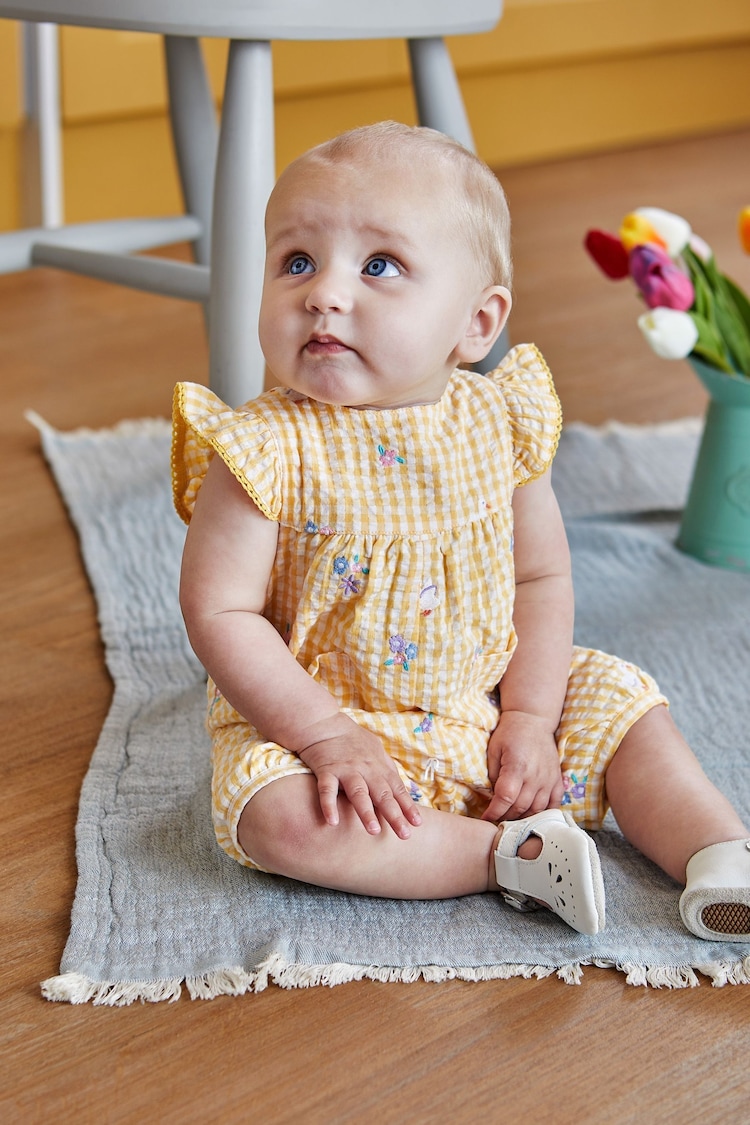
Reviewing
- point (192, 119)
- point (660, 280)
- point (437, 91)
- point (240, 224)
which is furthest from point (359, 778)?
point (192, 119)

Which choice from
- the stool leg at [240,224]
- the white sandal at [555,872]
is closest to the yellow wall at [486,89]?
the stool leg at [240,224]

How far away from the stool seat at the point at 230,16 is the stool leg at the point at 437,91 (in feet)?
0.76

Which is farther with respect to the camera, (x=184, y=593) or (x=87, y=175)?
(x=87, y=175)

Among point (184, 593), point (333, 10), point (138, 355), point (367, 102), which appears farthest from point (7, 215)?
point (184, 593)

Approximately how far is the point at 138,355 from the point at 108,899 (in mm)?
1006

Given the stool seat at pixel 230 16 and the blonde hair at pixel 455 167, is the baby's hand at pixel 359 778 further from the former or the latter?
the stool seat at pixel 230 16

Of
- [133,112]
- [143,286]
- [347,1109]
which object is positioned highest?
[133,112]

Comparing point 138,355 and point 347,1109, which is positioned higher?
point 138,355

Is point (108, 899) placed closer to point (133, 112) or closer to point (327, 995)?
point (327, 995)

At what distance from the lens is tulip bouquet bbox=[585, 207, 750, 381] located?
3.18 ft

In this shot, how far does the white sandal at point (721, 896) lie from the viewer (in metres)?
0.61

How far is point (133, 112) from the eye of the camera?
6.50 ft

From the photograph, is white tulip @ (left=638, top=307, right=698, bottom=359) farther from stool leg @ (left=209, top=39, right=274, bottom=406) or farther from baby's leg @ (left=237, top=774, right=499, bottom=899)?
baby's leg @ (left=237, top=774, right=499, bottom=899)

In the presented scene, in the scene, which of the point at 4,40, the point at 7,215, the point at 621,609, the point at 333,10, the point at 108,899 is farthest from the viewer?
the point at 7,215
